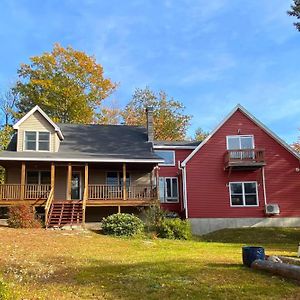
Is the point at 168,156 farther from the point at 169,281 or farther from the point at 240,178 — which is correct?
the point at 169,281

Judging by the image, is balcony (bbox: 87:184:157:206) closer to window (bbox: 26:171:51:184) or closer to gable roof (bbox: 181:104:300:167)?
window (bbox: 26:171:51:184)

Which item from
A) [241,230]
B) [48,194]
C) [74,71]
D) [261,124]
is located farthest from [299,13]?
[74,71]

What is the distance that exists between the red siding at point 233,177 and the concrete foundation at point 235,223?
0.86 ft

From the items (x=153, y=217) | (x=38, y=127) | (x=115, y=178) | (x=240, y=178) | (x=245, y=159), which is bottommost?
A: (x=153, y=217)

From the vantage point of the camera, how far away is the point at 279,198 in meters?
27.2

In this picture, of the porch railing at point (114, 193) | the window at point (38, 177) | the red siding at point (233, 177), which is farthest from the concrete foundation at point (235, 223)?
the window at point (38, 177)

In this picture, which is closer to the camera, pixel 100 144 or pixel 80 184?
pixel 80 184

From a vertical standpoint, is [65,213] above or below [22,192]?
below

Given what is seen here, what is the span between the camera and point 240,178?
27406 millimetres

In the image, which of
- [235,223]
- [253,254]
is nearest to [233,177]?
[235,223]

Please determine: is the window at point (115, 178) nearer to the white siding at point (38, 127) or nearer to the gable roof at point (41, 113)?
the white siding at point (38, 127)

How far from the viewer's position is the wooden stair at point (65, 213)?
22141 millimetres

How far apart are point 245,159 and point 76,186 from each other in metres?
10.9

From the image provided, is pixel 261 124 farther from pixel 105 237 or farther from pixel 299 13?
pixel 105 237
